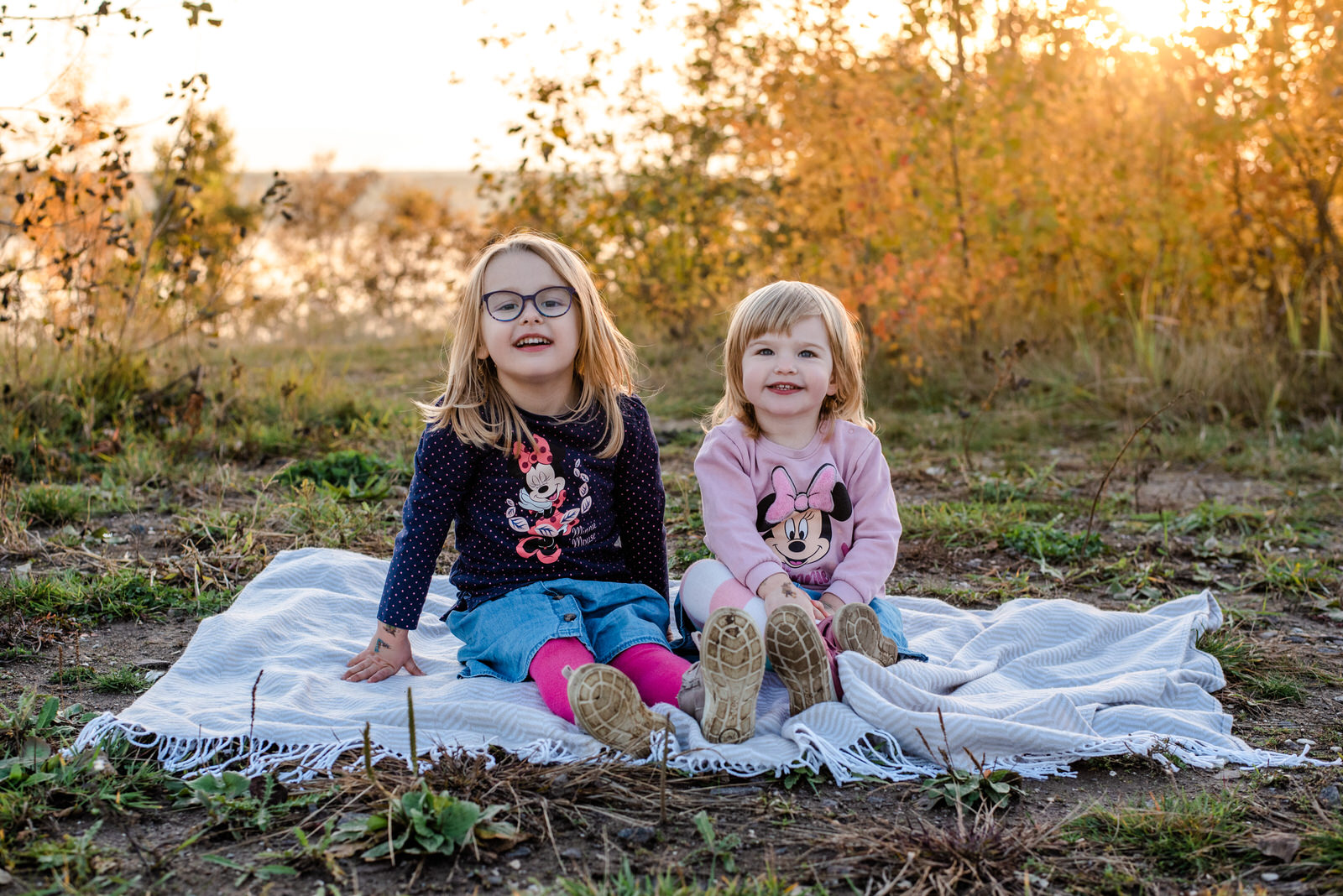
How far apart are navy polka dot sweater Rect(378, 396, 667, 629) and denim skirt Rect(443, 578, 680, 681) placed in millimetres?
62

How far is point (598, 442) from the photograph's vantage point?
2861 millimetres

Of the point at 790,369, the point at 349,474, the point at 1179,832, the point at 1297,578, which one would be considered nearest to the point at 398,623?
the point at 790,369

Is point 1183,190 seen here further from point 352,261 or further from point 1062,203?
point 352,261

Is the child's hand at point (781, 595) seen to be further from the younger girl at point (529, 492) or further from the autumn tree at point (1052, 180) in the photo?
the autumn tree at point (1052, 180)

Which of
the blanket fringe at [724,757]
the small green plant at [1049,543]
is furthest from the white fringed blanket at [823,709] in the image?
the small green plant at [1049,543]

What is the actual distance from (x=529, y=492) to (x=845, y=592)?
82 cm

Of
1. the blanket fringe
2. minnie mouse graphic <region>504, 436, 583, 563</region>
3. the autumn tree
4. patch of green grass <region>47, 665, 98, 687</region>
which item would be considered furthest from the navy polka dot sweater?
the autumn tree

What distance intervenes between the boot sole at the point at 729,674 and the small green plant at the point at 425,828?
1.69 ft

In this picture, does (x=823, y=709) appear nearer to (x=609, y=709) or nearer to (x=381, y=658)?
(x=609, y=709)

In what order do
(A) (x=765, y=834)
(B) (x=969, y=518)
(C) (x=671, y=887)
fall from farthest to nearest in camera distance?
1. (B) (x=969, y=518)
2. (A) (x=765, y=834)
3. (C) (x=671, y=887)

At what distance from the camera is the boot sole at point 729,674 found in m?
2.23

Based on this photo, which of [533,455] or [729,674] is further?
[533,455]

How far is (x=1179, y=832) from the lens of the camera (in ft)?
6.49

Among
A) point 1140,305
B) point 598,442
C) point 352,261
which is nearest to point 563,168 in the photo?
point 1140,305
